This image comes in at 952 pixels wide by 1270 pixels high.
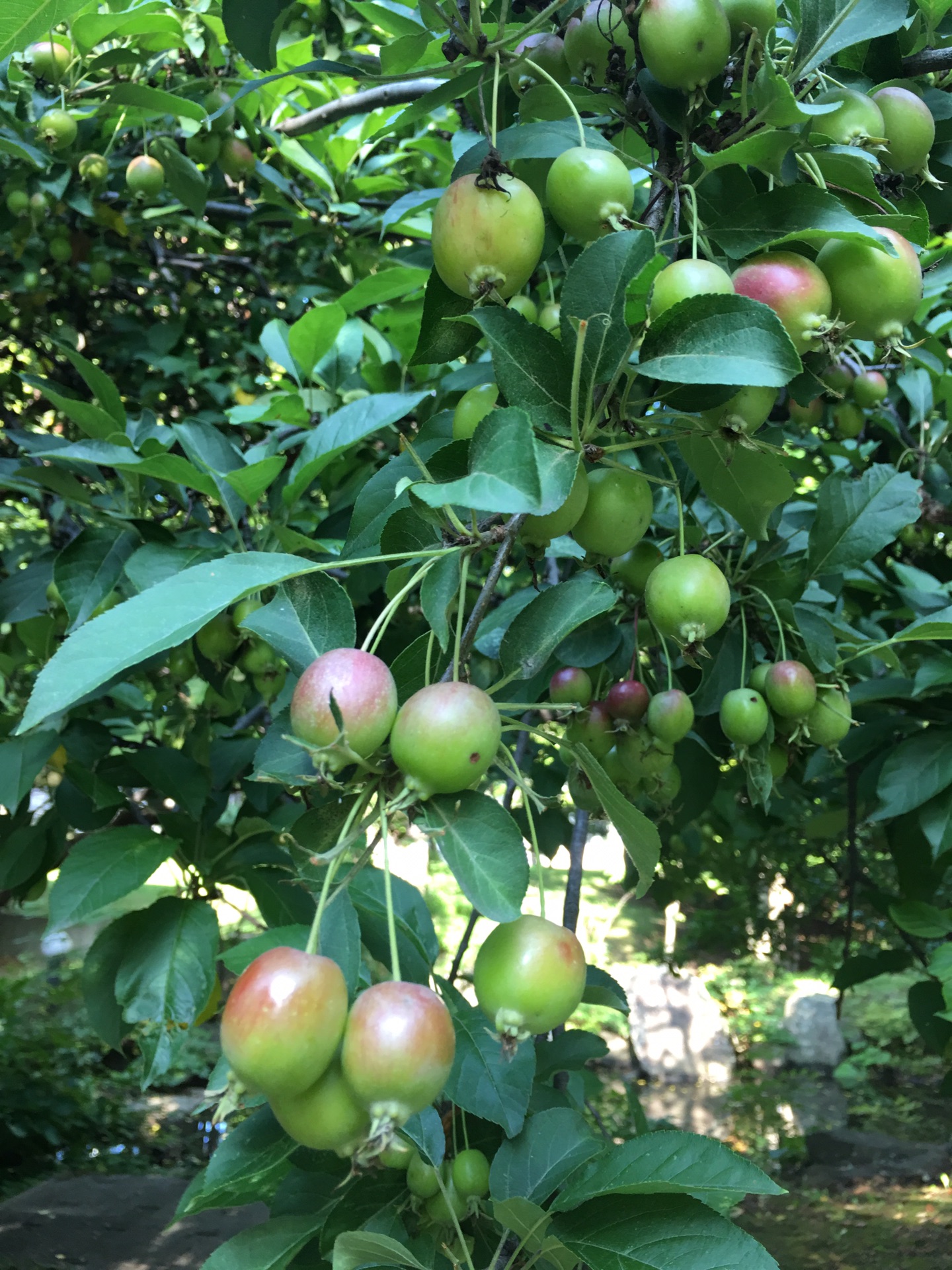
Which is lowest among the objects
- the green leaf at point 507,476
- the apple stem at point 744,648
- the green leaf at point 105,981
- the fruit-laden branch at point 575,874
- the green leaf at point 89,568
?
the green leaf at point 105,981

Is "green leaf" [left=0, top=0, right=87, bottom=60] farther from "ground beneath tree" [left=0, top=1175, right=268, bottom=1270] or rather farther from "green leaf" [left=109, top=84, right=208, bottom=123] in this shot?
"ground beneath tree" [left=0, top=1175, right=268, bottom=1270]

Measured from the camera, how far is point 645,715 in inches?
48.6

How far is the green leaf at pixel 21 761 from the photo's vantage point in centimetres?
158

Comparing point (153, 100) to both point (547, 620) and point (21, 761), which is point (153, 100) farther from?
point (547, 620)

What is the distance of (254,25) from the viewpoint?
0.99 m

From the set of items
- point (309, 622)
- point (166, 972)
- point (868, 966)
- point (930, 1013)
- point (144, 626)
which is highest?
point (144, 626)

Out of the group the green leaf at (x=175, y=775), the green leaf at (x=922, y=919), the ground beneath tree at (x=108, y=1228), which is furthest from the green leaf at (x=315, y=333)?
the ground beneath tree at (x=108, y=1228)

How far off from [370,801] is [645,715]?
0.59m

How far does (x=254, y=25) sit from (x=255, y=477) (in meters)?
0.55

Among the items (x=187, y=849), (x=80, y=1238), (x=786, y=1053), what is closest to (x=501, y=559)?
(x=187, y=849)

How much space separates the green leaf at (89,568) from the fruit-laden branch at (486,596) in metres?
0.85

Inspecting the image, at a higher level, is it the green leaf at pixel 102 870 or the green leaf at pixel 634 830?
the green leaf at pixel 634 830

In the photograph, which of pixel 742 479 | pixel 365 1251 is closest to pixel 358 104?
pixel 742 479

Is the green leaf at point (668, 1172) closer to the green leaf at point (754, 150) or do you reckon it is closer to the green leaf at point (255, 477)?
the green leaf at point (754, 150)
